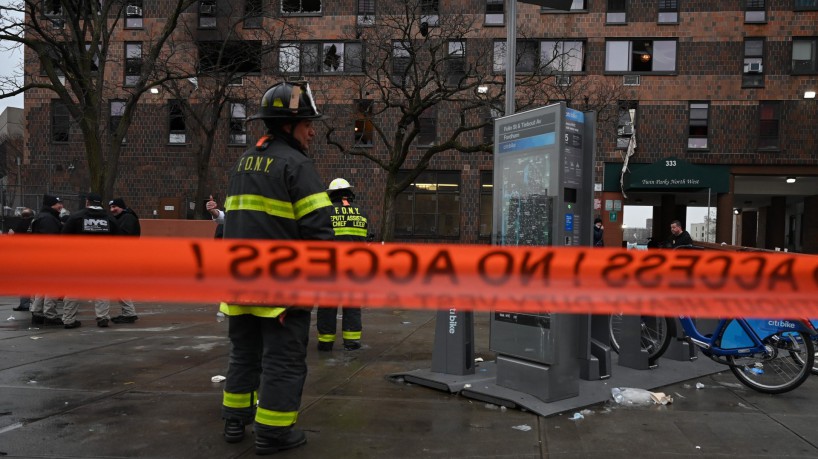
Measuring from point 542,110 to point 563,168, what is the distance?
53cm

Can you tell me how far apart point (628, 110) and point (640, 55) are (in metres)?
2.51

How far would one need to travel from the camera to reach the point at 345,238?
7.14m

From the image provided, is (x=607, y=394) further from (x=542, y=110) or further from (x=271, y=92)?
(x=271, y=92)

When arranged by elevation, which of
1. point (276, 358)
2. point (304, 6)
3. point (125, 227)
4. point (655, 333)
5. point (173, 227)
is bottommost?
point (655, 333)

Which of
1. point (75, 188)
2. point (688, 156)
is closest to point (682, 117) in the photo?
point (688, 156)

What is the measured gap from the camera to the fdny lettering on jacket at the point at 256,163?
12.2ft

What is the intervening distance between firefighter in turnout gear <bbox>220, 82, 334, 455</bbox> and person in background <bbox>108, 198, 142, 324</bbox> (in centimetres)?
635

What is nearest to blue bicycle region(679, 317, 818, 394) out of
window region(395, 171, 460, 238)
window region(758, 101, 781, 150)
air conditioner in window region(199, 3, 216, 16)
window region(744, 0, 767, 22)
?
window region(395, 171, 460, 238)

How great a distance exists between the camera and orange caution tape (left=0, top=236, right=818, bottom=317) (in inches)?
97.4

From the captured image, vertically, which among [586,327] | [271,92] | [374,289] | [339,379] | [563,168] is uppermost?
[271,92]

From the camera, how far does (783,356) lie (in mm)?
5582

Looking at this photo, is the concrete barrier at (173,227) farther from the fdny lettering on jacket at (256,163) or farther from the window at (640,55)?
the fdny lettering on jacket at (256,163)

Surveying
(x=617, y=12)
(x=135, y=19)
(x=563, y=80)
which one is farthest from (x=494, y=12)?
(x=135, y=19)

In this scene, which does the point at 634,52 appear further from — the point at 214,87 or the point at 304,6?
the point at 214,87
